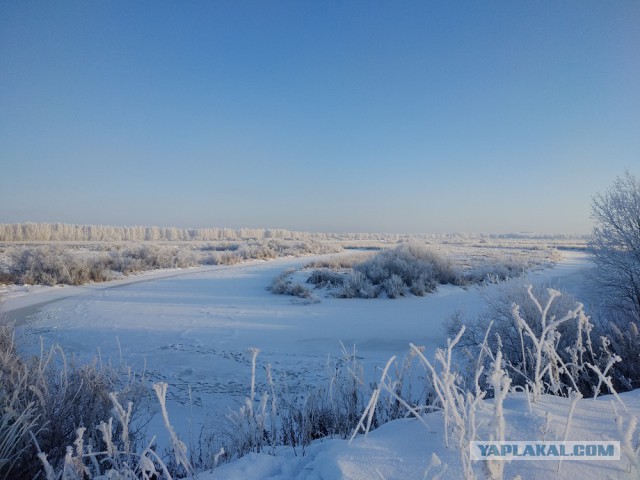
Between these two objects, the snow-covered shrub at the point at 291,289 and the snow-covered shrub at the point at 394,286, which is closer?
the snow-covered shrub at the point at 291,289

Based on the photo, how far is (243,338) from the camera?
7523 millimetres

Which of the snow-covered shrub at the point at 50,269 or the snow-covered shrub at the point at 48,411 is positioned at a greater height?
the snow-covered shrub at the point at 48,411

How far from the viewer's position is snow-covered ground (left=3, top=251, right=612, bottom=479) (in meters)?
2.04

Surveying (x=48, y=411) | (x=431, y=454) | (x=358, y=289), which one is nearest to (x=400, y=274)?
(x=358, y=289)

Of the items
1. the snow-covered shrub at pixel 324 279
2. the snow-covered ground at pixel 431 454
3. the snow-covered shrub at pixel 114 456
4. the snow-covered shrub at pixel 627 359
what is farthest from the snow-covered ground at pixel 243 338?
the snow-covered shrub at pixel 324 279

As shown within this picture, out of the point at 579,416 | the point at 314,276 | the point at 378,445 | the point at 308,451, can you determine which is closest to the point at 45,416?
the point at 308,451

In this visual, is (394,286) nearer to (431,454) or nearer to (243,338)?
(243,338)

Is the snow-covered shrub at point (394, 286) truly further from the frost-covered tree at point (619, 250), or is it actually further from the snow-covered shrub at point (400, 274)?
the frost-covered tree at point (619, 250)

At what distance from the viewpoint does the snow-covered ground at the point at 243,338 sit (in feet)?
6.70

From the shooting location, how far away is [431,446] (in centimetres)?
190

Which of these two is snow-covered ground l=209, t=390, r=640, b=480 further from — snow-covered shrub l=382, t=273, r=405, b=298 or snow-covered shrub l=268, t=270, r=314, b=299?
snow-covered shrub l=382, t=273, r=405, b=298

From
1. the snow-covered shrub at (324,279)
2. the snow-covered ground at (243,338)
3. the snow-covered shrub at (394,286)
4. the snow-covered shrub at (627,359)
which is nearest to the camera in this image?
the snow-covered ground at (243,338)

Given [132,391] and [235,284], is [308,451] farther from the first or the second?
[235,284]

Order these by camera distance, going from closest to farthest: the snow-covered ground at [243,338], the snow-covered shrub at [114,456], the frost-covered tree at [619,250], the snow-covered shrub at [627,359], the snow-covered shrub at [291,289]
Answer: the snow-covered shrub at [114,456]
the snow-covered ground at [243,338]
the snow-covered shrub at [627,359]
the frost-covered tree at [619,250]
the snow-covered shrub at [291,289]
